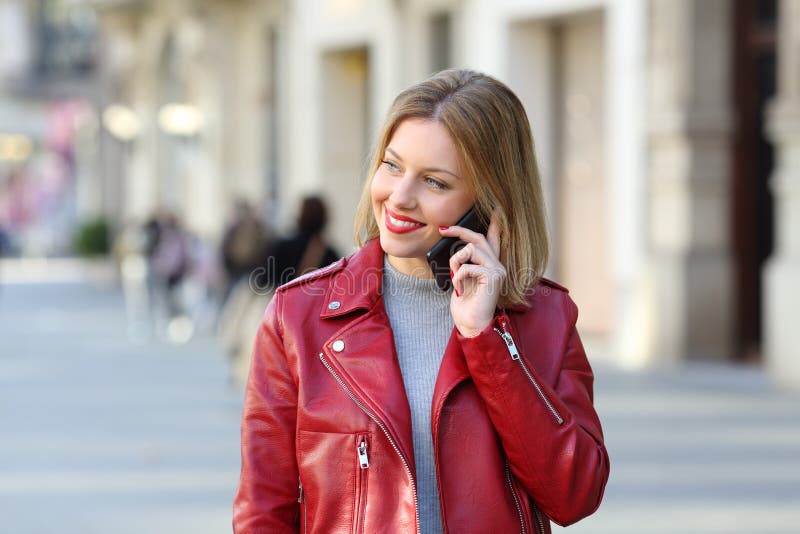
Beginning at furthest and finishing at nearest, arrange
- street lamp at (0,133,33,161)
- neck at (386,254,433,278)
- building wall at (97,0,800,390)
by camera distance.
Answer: street lamp at (0,133,33,161) → building wall at (97,0,800,390) → neck at (386,254,433,278)

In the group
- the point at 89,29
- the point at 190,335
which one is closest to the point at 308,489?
the point at 190,335

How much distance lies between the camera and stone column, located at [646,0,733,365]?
1466 centimetres

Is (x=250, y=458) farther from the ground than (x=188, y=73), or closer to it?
closer to it

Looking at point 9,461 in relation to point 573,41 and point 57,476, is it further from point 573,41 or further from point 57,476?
point 573,41

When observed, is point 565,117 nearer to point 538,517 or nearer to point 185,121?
point 185,121

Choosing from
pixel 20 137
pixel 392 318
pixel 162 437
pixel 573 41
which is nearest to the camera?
pixel 392 318

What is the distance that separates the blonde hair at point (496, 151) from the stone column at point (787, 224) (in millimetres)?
10099

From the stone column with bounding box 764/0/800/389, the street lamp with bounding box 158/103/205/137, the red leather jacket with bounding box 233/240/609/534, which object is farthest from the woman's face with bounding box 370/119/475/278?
the street lamp with bounding box 158/103/205/137

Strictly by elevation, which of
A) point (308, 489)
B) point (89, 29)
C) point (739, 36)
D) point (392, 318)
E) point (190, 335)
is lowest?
point (190, 335)

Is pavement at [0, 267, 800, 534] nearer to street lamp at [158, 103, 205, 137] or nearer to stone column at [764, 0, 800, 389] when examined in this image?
stone column at [764, 0, 800, 389]

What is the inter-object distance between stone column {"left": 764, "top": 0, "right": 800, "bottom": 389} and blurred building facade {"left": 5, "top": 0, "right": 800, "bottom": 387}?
18 mm

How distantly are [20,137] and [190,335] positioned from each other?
56496 millimetres

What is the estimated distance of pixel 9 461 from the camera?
31.7 ft

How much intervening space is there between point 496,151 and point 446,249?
0.68 feet
